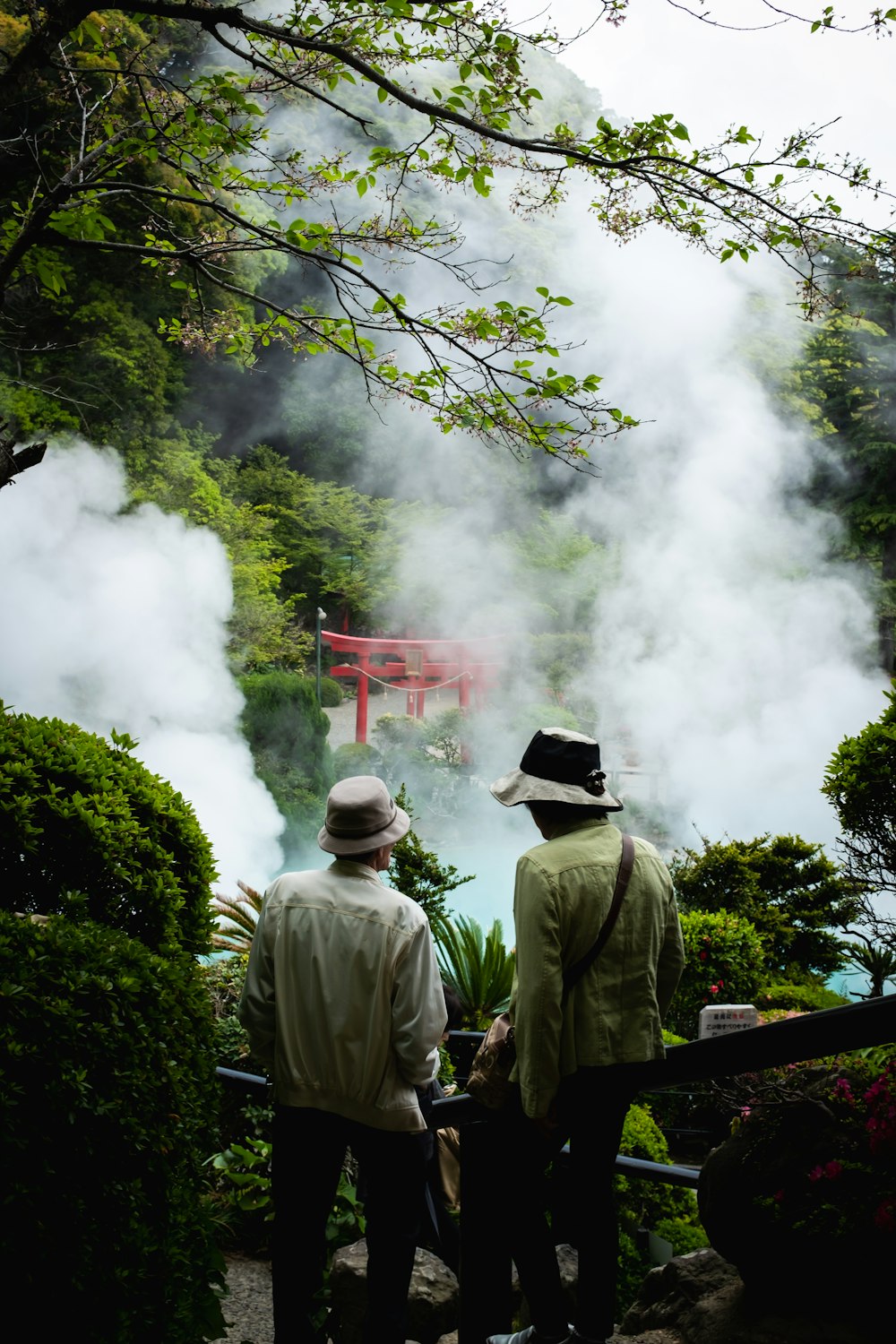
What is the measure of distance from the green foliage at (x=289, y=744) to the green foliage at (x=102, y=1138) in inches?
474

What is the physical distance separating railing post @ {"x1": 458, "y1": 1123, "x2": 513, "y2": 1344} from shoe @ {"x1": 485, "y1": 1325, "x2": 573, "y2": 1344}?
0.07 feet

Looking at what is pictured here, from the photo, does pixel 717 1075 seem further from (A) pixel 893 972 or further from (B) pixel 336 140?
(B) pixel 336 140

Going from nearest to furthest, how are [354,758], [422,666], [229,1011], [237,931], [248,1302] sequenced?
[248,1302], [229,1011], [237,931], [354,758], [422,666]

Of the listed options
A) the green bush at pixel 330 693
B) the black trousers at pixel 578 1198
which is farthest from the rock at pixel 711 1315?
the green bush at pixel 330 693

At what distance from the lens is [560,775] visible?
199cm

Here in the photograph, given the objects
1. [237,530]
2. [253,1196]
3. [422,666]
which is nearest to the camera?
[253,1196]

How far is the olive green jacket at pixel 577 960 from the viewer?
1.76m

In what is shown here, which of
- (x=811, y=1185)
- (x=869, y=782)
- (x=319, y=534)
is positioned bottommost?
(x=811, y=1185)

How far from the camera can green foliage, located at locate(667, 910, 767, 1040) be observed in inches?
263

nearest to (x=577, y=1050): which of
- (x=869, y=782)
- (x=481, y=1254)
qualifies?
(x=481, y=1254)

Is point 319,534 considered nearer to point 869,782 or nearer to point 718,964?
point 718,964

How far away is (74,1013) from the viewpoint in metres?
1.67

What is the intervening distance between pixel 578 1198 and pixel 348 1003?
21.8 inches

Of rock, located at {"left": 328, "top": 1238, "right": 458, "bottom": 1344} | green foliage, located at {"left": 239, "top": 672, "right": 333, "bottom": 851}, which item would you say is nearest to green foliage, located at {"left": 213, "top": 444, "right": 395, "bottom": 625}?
green foliage, located at {"left": 239, "top": 672, "right": 333, "bottom": 851}
